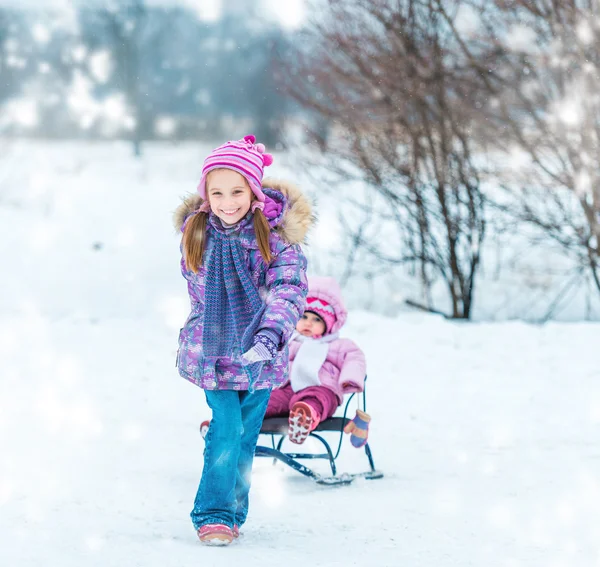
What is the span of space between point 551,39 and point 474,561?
5.93 metres

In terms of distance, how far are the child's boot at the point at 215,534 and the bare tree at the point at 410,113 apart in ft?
18.8

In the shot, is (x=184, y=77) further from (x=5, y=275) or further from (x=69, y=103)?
(x=5, y=275)

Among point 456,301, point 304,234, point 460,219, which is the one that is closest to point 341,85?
point 460,219

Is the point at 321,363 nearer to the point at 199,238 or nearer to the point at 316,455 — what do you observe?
the point at 316,455

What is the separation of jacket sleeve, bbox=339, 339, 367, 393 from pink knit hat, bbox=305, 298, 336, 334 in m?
0.21

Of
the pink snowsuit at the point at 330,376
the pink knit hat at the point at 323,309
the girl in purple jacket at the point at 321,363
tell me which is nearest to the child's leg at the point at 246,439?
the girl in purple jacket at the point at 321,363

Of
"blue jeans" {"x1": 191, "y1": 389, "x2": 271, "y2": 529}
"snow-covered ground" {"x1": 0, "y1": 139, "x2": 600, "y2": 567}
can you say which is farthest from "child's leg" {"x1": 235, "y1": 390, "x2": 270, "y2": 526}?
"snow-covered ground" {"x1": 0, "y1": 139, "x2": 600, "y2": 567}

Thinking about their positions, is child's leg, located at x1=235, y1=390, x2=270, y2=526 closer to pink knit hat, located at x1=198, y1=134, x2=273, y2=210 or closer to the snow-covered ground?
the snow-covered ground

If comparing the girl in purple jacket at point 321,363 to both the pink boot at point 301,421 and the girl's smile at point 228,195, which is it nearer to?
the pink boot at point 301,421

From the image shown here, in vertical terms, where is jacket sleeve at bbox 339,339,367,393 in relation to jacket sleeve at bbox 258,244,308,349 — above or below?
below

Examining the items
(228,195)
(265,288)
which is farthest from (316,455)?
(228,195)

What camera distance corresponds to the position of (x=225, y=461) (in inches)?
128

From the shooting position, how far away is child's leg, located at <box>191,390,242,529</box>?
3.22m

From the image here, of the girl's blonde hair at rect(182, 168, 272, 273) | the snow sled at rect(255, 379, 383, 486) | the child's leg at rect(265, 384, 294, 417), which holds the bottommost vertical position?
the snow sled at rect(255, 379, 383, 486)
